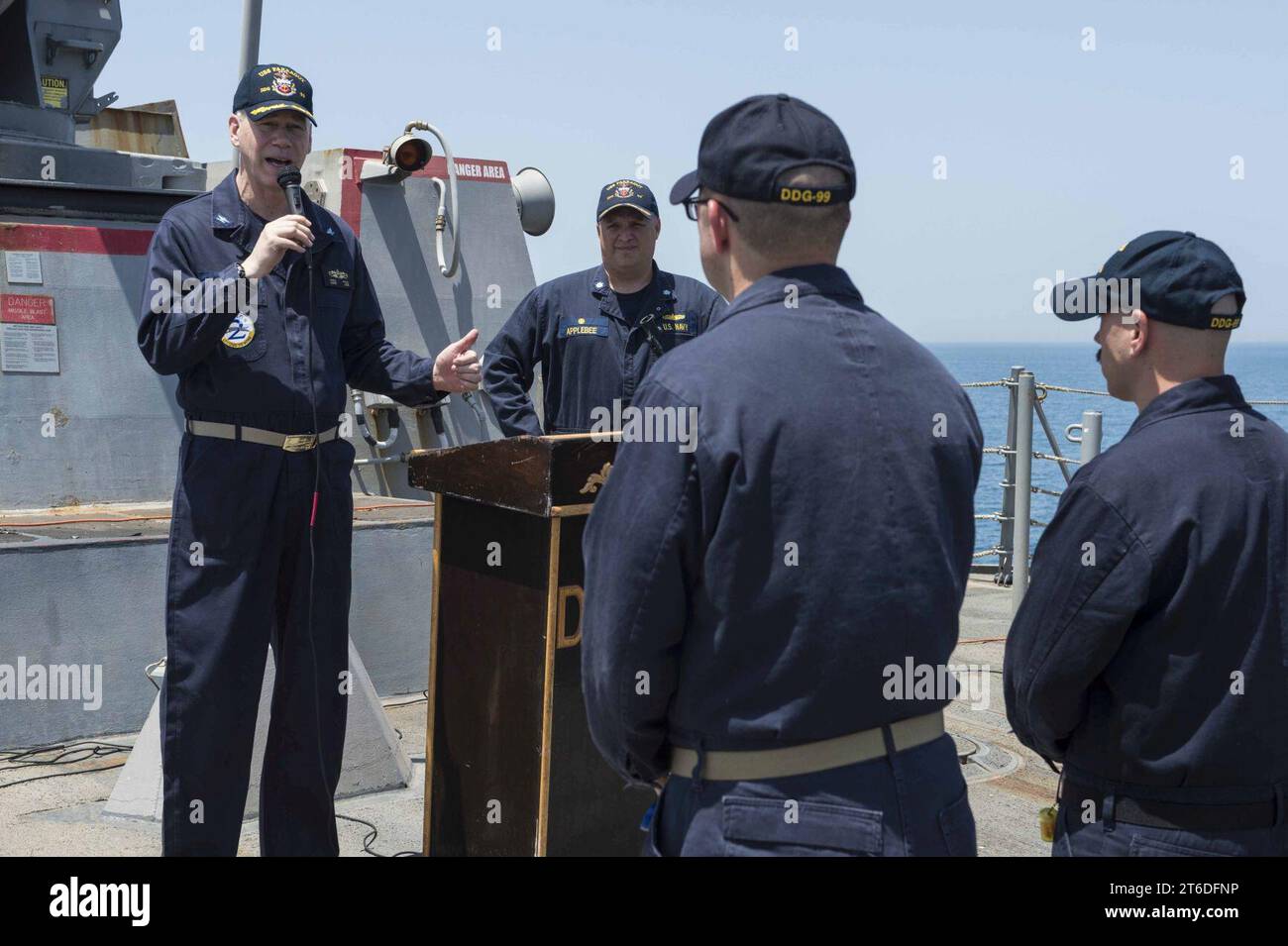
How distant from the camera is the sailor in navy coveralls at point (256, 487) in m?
3.77

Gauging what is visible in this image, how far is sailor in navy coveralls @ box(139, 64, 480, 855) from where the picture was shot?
3766 mm

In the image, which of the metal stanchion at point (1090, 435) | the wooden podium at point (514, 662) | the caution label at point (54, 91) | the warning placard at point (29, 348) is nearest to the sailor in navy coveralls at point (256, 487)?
the wooden podium at point (514, 662)

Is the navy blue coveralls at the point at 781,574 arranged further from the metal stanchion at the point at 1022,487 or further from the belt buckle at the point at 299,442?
the metal stanchion at the point at 1022,487

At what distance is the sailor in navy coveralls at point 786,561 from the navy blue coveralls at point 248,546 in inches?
72.5

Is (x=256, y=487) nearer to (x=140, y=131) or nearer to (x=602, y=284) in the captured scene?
(x=602, y=284)

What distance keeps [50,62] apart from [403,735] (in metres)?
3.77

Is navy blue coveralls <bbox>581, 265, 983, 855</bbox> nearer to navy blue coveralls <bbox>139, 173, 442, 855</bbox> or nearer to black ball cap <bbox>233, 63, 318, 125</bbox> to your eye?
navy blue coveralls <bbox>139, 173, 442, 855</bbox>

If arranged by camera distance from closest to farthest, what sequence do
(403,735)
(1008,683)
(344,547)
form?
(1008,683) < (344,547) < (403,735)

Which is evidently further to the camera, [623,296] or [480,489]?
[623,296]

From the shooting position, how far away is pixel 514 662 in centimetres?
367

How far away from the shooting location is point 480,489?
368cm

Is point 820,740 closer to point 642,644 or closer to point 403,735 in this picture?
point 642,644

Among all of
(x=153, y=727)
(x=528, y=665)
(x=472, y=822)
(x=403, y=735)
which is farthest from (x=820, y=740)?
(x=403, y=735)

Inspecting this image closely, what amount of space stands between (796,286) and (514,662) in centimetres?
176
